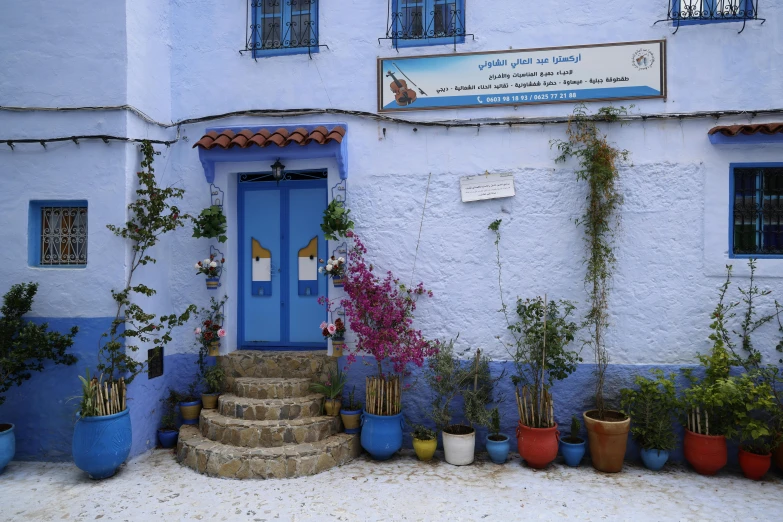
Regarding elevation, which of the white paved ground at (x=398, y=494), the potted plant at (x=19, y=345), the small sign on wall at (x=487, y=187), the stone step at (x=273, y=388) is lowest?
the white paved ground at (x=398, y=494)

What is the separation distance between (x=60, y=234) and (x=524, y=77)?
555cm

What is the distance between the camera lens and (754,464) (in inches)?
219

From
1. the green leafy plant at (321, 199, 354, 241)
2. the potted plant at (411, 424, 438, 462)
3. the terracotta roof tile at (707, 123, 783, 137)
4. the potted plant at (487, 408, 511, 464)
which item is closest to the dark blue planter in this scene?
the potted plant at (411, 424, 438, 462)

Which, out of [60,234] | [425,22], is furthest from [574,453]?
[60,234]

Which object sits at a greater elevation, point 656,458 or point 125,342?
point 125,342

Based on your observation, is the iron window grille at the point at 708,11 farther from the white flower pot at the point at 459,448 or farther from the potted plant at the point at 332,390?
the potted plant at the point at 332,390

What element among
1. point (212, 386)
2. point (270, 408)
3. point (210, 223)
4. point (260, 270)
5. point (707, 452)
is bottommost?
point (707, 452)

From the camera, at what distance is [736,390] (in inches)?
216

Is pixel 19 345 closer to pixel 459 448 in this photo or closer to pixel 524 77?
pixel 459 448

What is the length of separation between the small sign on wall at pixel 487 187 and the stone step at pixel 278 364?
98.6 inches

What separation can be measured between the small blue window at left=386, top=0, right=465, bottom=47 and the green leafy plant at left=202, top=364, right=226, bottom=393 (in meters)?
4.42

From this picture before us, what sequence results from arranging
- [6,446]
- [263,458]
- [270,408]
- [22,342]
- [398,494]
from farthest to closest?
[270,408] → [22,342] → [6,446] → [263,458] → [398,494]

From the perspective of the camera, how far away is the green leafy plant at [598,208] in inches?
243

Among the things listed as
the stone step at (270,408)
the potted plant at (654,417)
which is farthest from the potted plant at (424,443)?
the potted plant at (654,417)
